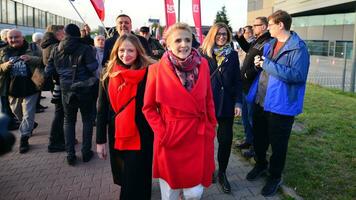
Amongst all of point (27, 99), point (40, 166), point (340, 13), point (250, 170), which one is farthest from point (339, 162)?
point (340, 13)

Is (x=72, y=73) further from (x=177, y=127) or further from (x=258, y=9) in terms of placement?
(x=258, y=9)

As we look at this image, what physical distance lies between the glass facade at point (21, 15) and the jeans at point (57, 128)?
32.6 m

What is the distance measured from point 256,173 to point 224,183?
557 millimetres

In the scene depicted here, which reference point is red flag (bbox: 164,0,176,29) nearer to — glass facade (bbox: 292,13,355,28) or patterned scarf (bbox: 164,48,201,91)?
patterned scarf (bbox: 164,48,201,91)

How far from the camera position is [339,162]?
5074 millimetres

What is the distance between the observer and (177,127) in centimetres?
288

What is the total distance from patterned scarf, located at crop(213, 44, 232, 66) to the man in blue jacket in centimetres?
36

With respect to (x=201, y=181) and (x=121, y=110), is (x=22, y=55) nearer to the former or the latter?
(x=121, y=110)

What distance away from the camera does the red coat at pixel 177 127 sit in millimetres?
2865

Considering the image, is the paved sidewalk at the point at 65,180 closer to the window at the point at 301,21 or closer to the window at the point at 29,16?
the window at the point at 29,16

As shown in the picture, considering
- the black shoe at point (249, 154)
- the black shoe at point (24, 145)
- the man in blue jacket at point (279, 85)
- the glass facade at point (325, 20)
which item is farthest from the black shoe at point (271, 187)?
the glass facade at point (325, 20)

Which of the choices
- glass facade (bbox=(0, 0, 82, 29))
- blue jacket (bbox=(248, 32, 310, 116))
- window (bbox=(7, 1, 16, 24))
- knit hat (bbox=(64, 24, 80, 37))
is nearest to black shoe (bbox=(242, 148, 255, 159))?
blue jacket (bbox=(248, 32, 310, 116))

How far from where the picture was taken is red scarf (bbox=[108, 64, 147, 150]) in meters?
3.15

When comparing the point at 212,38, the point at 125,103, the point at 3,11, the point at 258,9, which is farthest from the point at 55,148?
the point at 258,9
